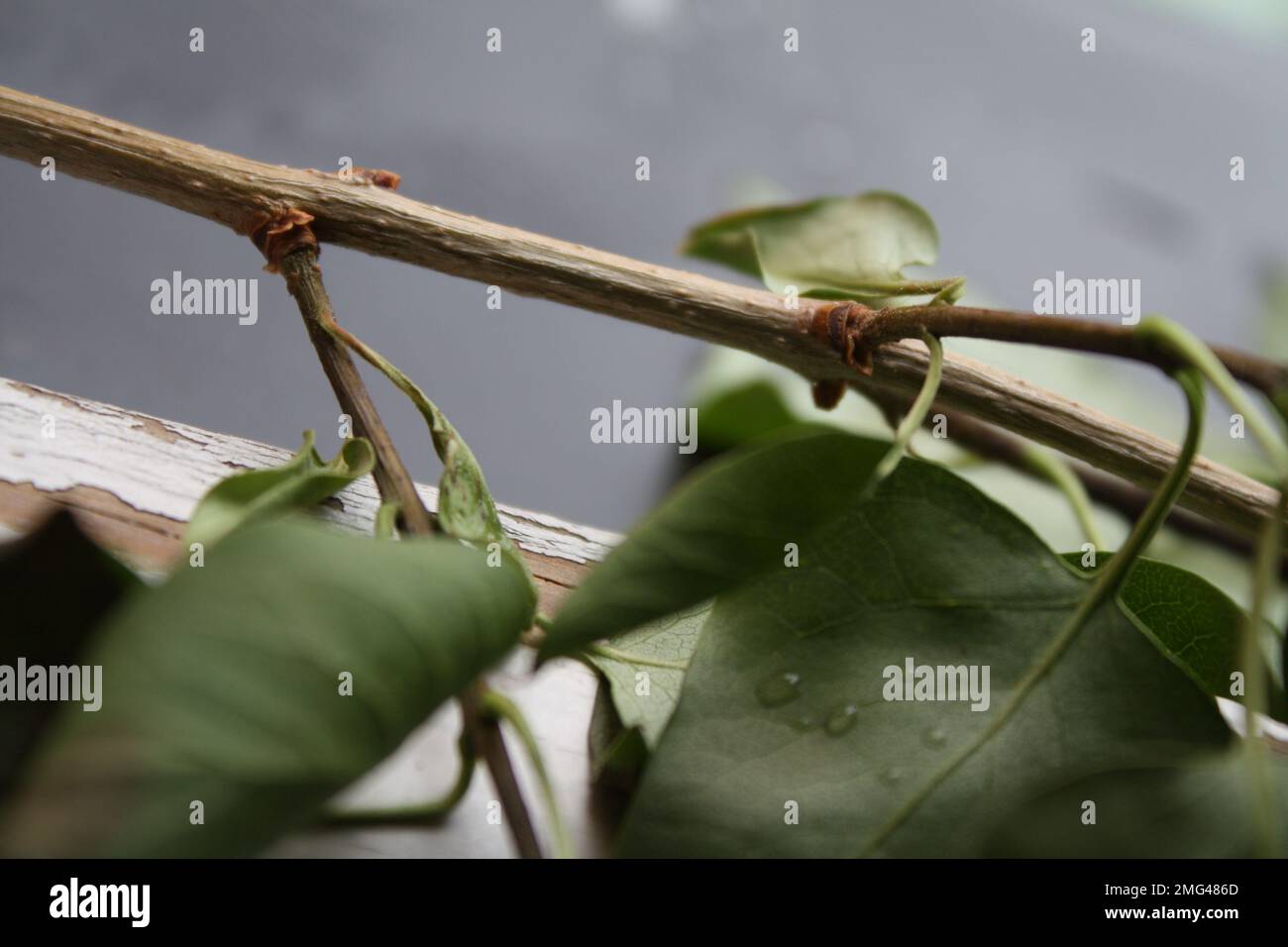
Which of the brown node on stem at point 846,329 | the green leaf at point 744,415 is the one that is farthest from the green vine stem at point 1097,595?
the green leaf at point 744,415

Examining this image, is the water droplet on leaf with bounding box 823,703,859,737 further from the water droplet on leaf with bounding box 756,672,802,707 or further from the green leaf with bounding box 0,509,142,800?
the green leaf with bounding box 0,509,142,800

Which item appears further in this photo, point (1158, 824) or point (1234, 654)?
point (1234, 654)

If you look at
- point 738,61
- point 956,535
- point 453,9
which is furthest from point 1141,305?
point 956,535

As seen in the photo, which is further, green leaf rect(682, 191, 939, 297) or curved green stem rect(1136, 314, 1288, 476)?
green leaf rect(682, 191, 939, 297)

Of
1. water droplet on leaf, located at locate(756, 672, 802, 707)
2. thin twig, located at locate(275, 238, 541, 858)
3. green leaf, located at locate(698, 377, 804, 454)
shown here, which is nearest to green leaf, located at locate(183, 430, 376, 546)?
thin twig, located at locate(275, 238, 541, 858)

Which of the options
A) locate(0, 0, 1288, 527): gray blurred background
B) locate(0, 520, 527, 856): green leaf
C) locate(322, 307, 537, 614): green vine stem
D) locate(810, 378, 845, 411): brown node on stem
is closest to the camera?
locate(0, 520, 527, 856): green leaf

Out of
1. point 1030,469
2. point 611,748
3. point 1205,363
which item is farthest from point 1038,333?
point 1030,469
